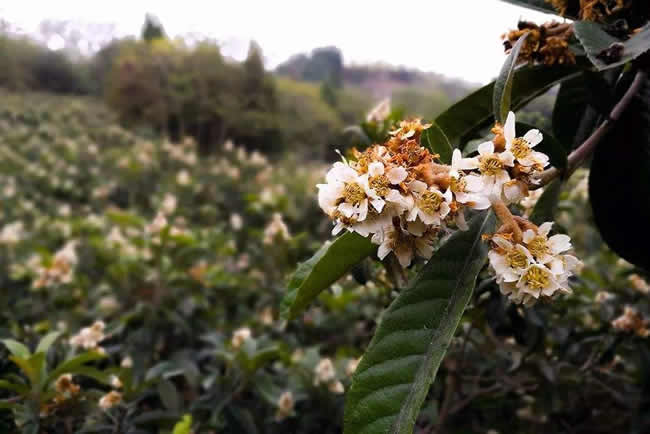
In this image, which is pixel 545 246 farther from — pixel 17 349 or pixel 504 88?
pixel 17 349

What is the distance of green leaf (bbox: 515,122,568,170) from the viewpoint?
1.92 ft

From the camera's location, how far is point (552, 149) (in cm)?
59

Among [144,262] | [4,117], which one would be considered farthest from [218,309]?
[4,117]

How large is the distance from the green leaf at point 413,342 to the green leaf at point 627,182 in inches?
9.5

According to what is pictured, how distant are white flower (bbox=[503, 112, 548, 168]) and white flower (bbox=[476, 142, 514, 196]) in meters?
0.01

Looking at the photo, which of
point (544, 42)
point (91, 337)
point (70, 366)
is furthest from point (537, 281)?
point (91, 337)

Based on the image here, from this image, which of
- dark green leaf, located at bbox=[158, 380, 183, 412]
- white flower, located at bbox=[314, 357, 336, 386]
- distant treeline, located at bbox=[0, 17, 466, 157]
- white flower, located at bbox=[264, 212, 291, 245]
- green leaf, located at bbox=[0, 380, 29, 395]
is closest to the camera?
green leaf, located at bbox=[0, 380, 29, 395]

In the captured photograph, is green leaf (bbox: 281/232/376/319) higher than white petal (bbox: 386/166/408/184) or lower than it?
lower

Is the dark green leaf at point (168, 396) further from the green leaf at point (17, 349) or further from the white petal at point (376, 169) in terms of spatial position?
the white petal at point (376, 169)

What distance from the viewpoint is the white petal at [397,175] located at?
0.45 m

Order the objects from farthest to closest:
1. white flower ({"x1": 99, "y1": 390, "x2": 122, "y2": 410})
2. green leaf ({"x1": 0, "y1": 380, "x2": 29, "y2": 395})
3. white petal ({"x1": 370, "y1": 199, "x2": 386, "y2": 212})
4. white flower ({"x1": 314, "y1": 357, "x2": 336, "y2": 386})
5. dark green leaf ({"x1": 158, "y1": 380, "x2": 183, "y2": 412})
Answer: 1. white flower ({"x1": 314, "y1": 357, "x2": 336, "y2": 386})
2. dark green leaf ({"x1": 158, "y1": 380, "x2": 183, "y2": 412})
3. white flower ({"x1": 99, "y1": 390, "x2": 122, "y2": 410})
4. green leaf ({"x1": 0, "y1": 380, "x2": 29, "y2": 395})
5. white petal ({"x1": 370, "y1": 199, "x2": 386, "y2": 212})

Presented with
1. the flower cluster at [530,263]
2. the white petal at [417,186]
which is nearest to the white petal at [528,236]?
the flower cluster at [530,263]

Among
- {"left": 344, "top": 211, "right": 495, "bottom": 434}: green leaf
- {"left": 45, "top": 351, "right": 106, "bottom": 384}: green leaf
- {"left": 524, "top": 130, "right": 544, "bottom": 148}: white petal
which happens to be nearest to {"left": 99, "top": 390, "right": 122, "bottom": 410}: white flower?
{"left": 45, "top": 351, "right": 106, "bottom": 384}: green leaf

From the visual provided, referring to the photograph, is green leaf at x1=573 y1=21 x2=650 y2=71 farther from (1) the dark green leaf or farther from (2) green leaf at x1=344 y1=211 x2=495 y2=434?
(1) the dark green leaf
